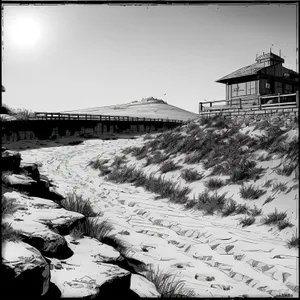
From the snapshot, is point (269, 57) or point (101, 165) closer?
point (101, 165)

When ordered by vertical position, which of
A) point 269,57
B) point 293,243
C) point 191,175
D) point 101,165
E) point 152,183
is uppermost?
point 269,57

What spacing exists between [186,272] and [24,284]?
9.17ft

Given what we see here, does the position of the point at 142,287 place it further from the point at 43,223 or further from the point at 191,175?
the point at 191,175

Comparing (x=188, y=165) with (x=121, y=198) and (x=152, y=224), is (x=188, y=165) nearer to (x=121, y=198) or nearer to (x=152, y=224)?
(x=121, y=198)

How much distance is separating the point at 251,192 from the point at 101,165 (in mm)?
7768

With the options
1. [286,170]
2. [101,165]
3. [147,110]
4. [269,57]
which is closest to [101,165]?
[101,165]

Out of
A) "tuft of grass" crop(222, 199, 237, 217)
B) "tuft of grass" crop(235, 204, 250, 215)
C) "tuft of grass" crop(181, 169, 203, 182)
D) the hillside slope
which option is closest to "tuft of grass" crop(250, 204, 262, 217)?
"tuft of grass" crop(235, 204, 250, 215)

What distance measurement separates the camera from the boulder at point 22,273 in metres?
2.62

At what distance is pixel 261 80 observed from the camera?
973 inches

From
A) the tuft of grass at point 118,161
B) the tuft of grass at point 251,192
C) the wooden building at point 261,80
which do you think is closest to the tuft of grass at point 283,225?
the tuft of grass at point 251,192

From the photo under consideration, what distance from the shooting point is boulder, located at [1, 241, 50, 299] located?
2623 mm

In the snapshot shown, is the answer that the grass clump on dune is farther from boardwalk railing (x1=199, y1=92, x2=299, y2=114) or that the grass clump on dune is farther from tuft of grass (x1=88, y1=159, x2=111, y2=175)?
boardwalk railing (x1=199, y1=92, x2=299, y2=114)

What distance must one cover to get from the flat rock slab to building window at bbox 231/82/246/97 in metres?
23.6

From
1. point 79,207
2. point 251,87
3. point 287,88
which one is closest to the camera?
point 79,207
